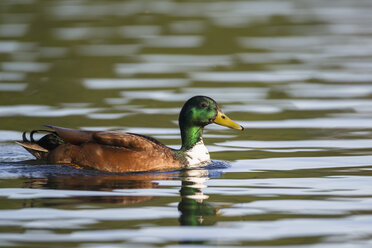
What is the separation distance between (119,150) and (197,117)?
1.24 meters

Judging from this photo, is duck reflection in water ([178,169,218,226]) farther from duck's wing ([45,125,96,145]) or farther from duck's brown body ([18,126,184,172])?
duck's wing ([45,125,96,145])

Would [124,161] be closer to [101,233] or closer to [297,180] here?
[297,180]

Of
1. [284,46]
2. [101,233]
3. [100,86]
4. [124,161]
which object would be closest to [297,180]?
[124,161]

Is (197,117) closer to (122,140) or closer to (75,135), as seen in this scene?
(122,140)

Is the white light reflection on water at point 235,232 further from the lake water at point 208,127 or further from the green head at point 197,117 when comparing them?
the green head at point 197,117

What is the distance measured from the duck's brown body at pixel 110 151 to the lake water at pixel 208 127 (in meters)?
0.18

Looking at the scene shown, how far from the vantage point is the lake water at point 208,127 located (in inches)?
338

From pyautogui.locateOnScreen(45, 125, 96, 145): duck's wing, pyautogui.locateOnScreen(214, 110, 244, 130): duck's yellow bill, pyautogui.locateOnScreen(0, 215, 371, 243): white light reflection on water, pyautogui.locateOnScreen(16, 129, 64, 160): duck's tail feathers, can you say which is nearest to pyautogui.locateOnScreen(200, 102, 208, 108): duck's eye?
pyautogui.locateOnScreen(214, 110, 244, 130): duck's yellow bill

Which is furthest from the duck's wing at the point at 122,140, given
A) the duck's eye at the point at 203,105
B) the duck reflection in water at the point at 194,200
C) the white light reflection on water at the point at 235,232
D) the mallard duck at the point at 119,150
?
the white light reflection on water at the point at 235,232

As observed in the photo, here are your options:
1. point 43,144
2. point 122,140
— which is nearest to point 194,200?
point 122,140

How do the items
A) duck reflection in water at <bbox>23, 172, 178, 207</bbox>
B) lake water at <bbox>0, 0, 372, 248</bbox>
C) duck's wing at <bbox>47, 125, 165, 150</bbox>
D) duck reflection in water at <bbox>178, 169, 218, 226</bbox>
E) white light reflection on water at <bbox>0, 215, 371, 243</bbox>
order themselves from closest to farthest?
white light reflection on water at <bbox>0, 215, 371, 243</bbox> < lake water at <bbox>0, 0, 372, 248</bbox> < duck reflection in water at <bbox>178, 169, 218, 226</bbox> < duck reflection in water at <bbox>23, 172, 178, 207</bbox> < duck's wing at <bbox>47, 125, 165, 150</bbox>

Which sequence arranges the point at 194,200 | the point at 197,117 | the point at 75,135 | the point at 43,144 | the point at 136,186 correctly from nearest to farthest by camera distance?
the point at 194,200 < the point at 136,186 < the point at 75,135 < the point at 43,144 < the point at 197,117

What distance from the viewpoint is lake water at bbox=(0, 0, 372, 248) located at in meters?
8.59

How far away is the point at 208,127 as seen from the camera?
50.1 feet
